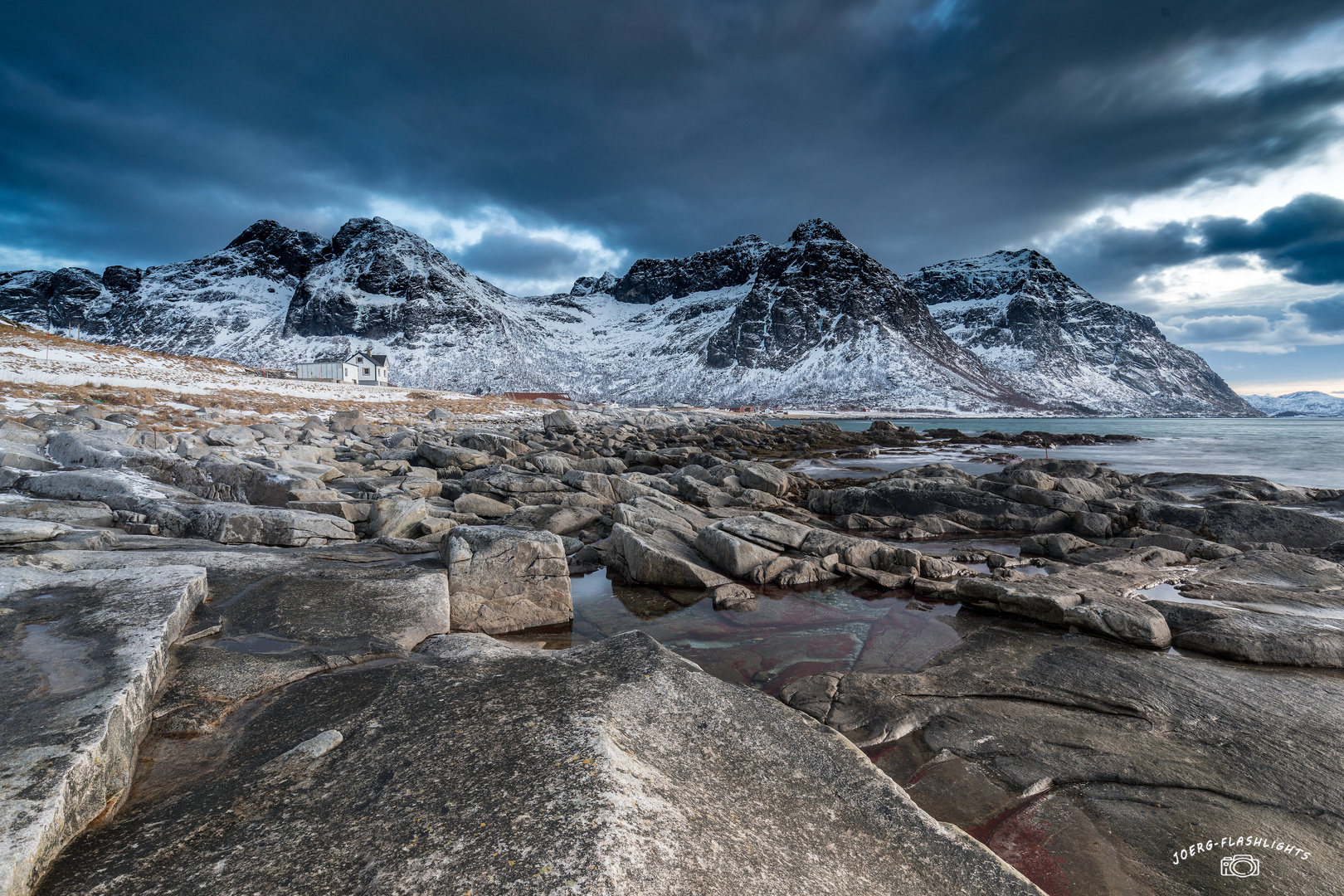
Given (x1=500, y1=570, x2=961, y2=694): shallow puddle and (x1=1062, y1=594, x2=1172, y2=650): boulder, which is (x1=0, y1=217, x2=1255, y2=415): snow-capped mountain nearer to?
(x1=500, y1=570, x2=961, y2=694): shallow puddle

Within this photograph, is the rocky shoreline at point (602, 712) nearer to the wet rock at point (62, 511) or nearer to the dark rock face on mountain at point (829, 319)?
the wet rock at point (62, 511)

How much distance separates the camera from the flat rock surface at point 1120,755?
3252 millimetres

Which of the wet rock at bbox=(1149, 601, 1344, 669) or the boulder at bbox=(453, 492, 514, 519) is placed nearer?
the wet rock at bbox=(1149, 601, 1344, 669)

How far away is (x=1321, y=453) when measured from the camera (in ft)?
117

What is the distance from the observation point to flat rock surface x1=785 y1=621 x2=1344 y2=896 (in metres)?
3.25

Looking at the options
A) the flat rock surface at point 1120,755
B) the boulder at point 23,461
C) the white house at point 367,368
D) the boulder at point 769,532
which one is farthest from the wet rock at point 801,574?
the white house at point 367,368

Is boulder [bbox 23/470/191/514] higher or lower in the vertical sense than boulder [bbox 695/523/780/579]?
higher

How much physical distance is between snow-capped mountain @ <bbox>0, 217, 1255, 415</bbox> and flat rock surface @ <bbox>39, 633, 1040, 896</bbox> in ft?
425

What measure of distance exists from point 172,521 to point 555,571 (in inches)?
216

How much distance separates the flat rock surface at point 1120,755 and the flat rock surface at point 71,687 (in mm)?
4528

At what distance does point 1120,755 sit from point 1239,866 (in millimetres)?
946

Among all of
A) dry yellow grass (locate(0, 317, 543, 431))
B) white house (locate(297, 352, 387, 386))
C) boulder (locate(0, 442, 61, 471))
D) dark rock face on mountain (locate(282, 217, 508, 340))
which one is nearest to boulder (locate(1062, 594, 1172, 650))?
boulder (locate(0, 442, 61, 471))

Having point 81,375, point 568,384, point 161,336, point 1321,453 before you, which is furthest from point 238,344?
point 1321,453

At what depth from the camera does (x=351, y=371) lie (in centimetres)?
7975
